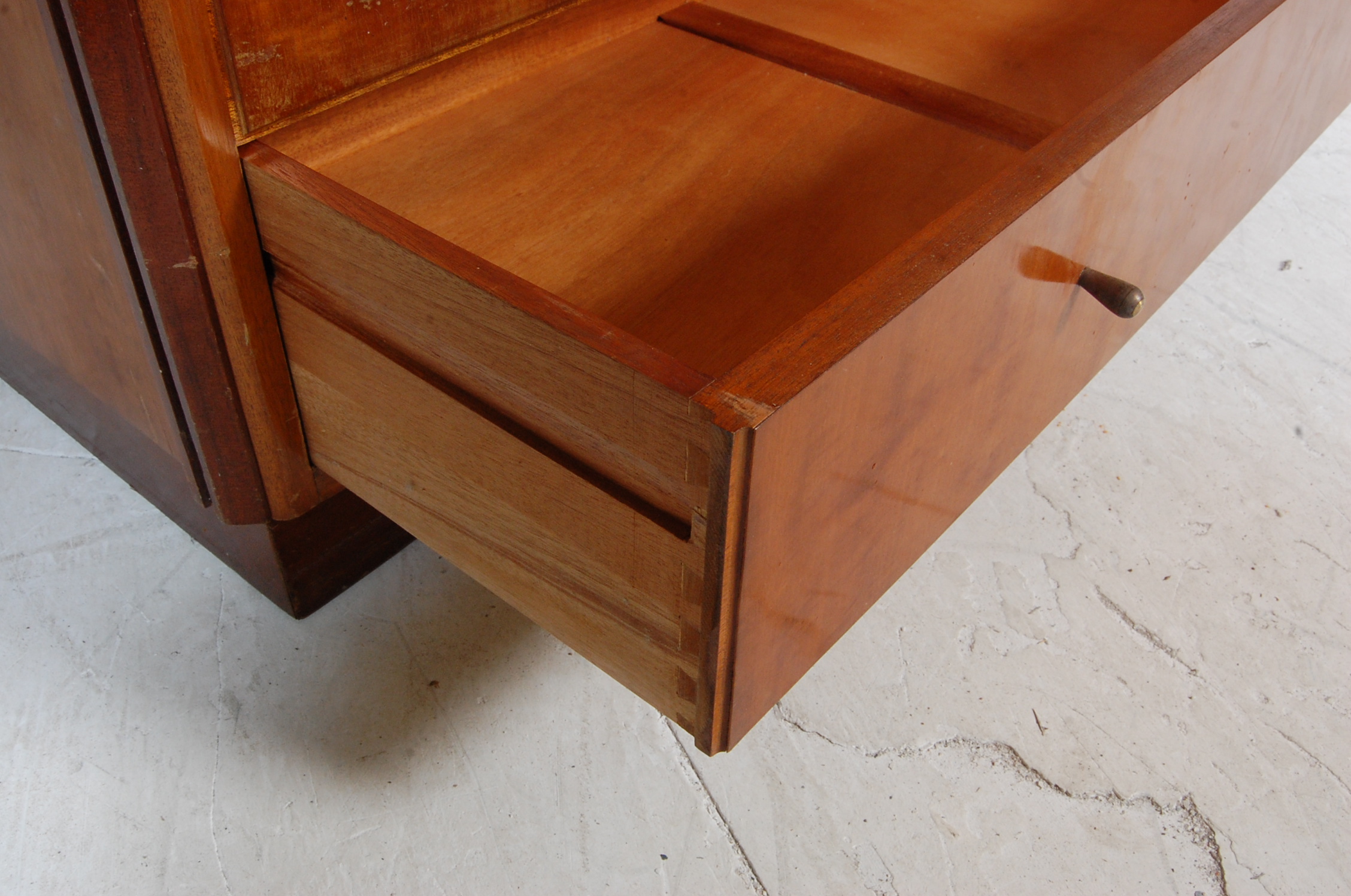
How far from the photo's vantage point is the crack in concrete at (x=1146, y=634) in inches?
40.1

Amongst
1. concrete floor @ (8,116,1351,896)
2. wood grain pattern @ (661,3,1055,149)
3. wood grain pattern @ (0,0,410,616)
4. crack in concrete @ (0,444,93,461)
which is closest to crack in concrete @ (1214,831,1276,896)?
concrete floor @ (8,116,1351,896)

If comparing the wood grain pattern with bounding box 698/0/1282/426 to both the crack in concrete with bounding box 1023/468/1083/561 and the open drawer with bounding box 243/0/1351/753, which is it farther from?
the crack in concrete with bounding box 1023/468/1083/561

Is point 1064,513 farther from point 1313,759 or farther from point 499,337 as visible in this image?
point 499,337

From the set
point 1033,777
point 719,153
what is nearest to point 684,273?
point 719,153

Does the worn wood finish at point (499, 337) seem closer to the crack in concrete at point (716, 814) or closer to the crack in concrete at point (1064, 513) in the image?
the crack in concrete at point (716, 814)

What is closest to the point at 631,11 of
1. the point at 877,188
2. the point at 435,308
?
the point at 877,188

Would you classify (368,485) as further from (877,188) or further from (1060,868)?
(1060,868)

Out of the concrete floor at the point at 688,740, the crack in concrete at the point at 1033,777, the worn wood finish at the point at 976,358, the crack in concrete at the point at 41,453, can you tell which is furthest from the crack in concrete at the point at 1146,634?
the crack in concrete at the point at 41,453

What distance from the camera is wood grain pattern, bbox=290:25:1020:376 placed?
689 millimetres

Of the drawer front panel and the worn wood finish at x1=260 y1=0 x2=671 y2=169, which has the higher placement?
the worn wood finish at x1=260 y1=0 x2=671 y2=169

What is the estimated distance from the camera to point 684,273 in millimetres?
703

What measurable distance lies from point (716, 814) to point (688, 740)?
7 centimetres

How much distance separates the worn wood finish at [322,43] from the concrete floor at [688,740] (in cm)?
48

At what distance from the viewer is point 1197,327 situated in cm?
140
